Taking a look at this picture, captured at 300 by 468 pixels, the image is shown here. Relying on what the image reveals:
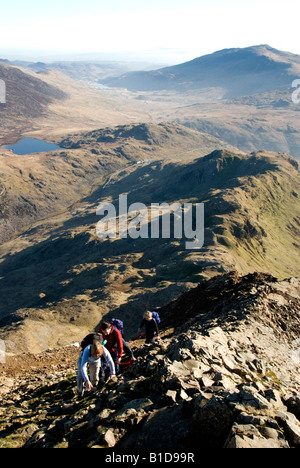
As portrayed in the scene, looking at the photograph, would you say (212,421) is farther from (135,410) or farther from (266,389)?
(266,389)

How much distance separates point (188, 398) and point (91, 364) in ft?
13.3

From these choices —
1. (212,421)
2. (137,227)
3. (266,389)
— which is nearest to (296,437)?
(212,421)

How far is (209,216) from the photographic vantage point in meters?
90.9

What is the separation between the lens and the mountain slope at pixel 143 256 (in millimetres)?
55469

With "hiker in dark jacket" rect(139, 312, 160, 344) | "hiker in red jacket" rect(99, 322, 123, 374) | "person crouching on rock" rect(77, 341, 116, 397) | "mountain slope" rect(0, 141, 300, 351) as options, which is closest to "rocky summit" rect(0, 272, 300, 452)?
"person crouching on rock" rect(77, 341, 116, 397)

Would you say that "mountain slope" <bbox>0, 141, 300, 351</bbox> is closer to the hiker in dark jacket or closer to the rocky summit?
the hiker in dark jacket

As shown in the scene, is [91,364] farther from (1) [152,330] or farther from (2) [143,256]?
(2) [143,256]

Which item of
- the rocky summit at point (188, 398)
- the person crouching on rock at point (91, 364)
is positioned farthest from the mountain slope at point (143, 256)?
the person crouching on rock at point (91, 364)

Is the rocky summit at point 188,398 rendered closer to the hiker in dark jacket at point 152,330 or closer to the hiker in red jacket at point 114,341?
the hiker in red jacket at point 114,341

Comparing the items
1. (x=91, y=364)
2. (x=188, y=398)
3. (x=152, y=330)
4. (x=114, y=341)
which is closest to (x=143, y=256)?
(x=152, y=330)

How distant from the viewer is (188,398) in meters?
10.8

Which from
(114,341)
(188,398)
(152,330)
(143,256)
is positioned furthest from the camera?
(143,256)

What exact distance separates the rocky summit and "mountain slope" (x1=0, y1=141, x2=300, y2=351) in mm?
28758
